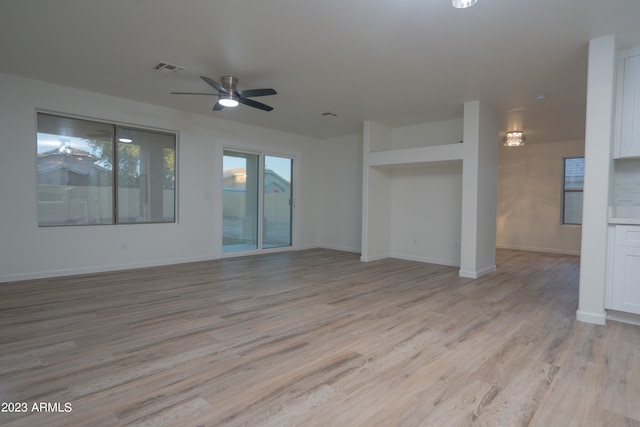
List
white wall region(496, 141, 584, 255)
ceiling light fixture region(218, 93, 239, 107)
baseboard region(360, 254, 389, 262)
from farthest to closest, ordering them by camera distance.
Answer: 1. white wall region(496, 141, 584, 255)
2. baseboard region(360, 254, 389, 262)
3. ceiling light fixture region(218, 93, 239, 107)

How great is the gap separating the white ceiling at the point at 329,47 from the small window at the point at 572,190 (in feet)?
9.84

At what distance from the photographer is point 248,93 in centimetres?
402

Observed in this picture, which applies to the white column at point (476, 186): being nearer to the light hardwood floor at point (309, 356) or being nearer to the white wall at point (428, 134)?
the white wall at point (428, 134)

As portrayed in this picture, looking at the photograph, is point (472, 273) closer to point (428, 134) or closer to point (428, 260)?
point (428, 260)

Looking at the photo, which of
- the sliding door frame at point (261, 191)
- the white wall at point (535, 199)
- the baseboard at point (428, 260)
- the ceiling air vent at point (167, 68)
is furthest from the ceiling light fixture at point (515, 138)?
the ceiling air vent at point (167, 68)

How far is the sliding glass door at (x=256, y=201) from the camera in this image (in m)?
6.58

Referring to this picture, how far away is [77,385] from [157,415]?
669 mm

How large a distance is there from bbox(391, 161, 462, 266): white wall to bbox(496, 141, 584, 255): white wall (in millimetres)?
3102

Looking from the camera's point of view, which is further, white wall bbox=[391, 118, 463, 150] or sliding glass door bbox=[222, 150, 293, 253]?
sliding glass door bbox=[222, 150, 293, 253]

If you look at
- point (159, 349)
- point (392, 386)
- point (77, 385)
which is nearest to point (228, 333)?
point (159, 349)

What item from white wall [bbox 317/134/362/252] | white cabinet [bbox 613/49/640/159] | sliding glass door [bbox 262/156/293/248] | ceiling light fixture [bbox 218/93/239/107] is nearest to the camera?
white cabinet [bbox 613/49/640/159]

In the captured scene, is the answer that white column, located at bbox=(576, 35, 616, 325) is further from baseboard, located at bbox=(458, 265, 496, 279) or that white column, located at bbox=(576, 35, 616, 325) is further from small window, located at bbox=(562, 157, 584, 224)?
small window, located at bbox=(562, 157, 584, 224)

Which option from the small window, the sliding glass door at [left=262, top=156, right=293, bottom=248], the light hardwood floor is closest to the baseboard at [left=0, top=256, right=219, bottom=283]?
the light hardwood floor

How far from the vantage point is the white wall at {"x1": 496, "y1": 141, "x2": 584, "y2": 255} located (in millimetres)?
7594
